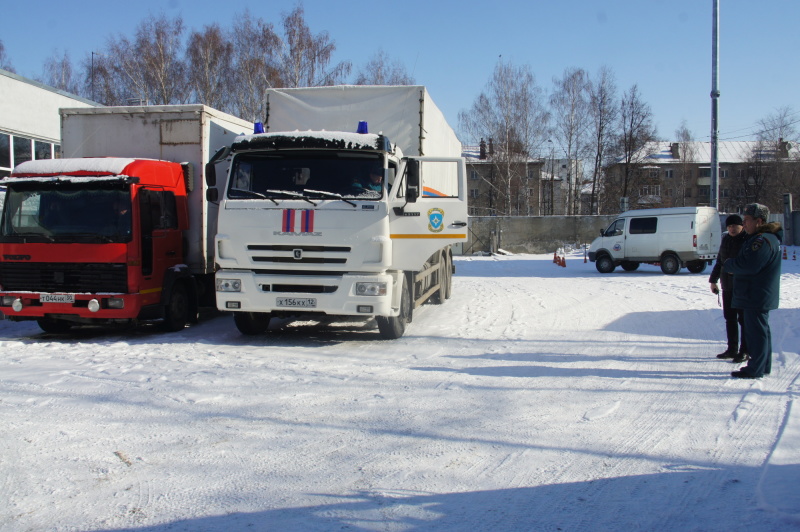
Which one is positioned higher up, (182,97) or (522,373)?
(182,97)

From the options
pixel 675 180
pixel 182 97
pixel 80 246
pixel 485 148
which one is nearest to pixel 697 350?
pixel 80 246

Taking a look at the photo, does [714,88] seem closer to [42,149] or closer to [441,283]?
[441,283]

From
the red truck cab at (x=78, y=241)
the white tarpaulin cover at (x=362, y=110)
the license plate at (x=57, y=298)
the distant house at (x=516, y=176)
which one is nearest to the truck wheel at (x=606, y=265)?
the white tarpaulin cover at (x=362, y=110)

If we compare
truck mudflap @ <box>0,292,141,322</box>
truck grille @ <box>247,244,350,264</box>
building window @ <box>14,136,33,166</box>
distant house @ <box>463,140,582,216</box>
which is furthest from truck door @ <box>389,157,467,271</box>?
distant house @ <box>463,140,582,216</box>

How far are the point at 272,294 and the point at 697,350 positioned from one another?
5.63m

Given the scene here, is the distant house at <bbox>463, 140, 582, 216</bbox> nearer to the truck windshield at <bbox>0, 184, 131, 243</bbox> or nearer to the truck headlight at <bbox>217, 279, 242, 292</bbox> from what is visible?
the truck windshield at <bbox>0, 184, 131, 243</bbox>

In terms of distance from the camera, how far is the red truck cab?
8695 mm

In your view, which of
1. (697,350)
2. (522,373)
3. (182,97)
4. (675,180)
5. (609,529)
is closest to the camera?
(609,529)

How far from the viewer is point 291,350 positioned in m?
8.24

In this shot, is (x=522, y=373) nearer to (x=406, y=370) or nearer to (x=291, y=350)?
(x=406, y=370)

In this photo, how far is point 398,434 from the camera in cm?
481

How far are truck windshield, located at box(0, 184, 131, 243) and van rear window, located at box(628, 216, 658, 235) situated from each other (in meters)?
17.8

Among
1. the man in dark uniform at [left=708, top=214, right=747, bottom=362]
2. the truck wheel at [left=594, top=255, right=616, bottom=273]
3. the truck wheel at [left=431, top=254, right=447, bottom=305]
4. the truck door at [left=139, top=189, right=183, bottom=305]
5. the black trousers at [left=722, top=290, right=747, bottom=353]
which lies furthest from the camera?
the truck wheel at [left=594, top=255, right=616, bottom=273]

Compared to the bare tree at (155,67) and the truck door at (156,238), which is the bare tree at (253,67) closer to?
the bare tree at (155,67)
